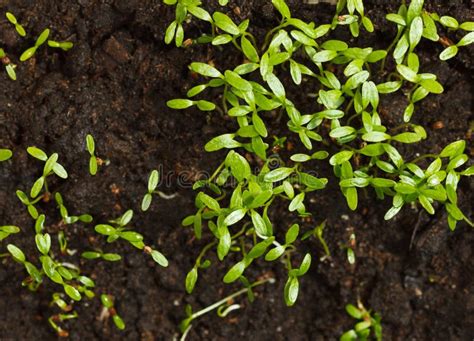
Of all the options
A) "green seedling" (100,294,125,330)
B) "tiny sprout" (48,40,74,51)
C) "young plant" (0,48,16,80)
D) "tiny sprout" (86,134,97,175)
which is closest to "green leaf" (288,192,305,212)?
"tiny sprout" (86,134,97,175)

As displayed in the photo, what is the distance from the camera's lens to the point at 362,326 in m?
2.13

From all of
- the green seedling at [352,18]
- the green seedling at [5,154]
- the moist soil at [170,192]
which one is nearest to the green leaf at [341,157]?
the moist soil at [170,192]

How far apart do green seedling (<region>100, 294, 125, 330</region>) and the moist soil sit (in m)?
0.03

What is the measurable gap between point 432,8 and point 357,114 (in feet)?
1.32

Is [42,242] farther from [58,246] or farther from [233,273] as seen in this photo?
[233,273]

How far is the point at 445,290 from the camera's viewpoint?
2137mm

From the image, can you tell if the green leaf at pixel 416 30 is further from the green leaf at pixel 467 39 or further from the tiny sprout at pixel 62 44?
the tiny sprout at pixel 62 44

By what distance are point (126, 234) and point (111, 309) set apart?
1.29 ft

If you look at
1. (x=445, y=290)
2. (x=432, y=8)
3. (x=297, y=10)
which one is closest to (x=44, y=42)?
(x=297, y=10)

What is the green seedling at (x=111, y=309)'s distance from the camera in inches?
82.6

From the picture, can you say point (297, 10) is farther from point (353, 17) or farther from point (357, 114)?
point (357, 114)

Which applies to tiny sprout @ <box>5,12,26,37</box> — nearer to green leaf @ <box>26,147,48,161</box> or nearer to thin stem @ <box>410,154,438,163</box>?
green leaf @ <box>26,147,48,161</box>

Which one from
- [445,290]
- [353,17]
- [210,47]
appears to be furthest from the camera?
[445,290]

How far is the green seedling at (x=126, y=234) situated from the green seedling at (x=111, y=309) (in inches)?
8.3
